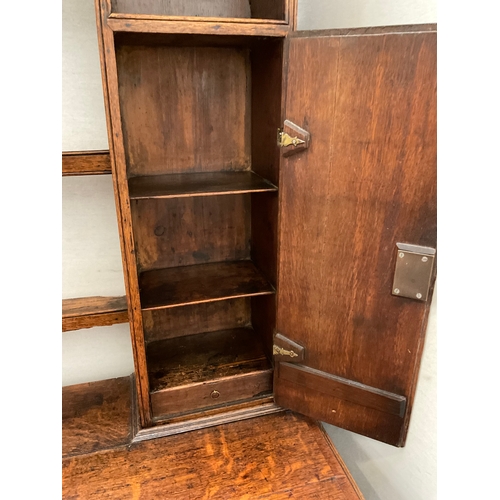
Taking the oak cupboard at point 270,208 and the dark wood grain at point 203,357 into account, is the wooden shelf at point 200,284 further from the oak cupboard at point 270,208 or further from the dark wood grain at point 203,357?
the dark wood grain at point 203,357

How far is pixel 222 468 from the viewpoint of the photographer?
4.17 ft

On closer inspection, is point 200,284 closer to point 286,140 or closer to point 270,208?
point 270,208

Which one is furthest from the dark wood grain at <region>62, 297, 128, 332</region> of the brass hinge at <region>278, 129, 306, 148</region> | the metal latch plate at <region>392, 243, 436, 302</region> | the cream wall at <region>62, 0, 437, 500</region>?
the metal latch plate at <region>392, 243, 436, 302</region>

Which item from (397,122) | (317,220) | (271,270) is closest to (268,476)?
(271,270)

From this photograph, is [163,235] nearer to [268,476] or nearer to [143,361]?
[143,361]

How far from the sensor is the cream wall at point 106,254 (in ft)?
3.90

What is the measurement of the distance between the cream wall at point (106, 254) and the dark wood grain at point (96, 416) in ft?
0.43

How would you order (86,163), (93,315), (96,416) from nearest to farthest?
(86,163) → (93,315) → (96,416)

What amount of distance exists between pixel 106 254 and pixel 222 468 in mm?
934

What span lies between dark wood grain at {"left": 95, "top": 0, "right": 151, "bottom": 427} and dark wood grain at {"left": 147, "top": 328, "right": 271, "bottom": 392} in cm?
13

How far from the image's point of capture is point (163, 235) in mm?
1651

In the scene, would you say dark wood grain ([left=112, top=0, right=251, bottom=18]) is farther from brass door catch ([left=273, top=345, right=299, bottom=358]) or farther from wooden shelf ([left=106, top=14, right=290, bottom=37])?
brass door catch ([left=273, top=345, right=299, bottom=358])

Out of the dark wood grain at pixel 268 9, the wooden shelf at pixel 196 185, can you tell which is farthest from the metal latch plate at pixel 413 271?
the dark wood grain at pixel 268 9

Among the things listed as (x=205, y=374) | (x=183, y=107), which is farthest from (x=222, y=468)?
(x=183, y=107)
